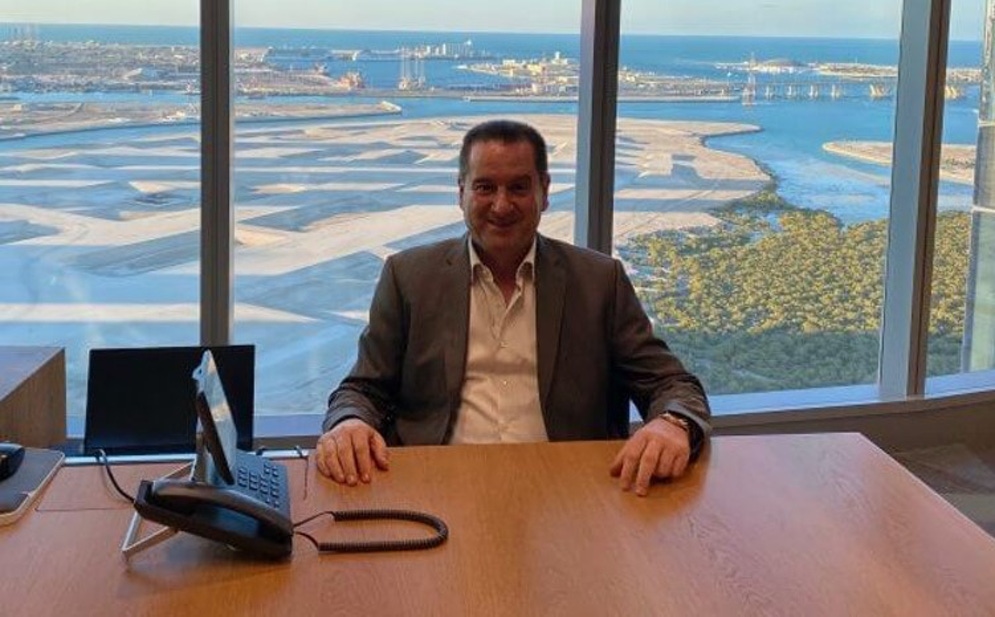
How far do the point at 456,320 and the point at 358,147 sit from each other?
1.69 m

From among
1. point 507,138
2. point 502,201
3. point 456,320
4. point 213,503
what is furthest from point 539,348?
point 213,503

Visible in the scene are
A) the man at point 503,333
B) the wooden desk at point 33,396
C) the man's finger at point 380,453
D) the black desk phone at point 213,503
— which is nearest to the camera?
the black desk phone at point 213,503

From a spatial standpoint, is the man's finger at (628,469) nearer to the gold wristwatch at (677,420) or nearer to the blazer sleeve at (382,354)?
the gold wristwatch at (677,420)

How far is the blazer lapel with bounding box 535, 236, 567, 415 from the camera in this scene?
8.19ft

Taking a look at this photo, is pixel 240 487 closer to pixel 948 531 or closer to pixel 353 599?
pixel 353 599

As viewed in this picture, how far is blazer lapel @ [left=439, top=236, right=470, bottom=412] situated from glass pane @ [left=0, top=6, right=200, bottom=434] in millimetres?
1565

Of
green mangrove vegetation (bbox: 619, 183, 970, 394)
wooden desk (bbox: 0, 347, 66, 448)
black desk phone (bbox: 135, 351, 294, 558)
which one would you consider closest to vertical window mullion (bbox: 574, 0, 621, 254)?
green mangrove vegetation (bbox: 619, 183, 970, 394)

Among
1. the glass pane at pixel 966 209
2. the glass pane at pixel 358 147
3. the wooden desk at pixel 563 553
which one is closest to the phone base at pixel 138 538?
the wooden desk at pixel 563 553

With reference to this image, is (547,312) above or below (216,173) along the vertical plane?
below

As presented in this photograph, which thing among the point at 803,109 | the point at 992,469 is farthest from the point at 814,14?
the point at 992,469

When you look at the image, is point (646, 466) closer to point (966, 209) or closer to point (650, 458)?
point (650, 458)

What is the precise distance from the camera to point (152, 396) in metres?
2.60

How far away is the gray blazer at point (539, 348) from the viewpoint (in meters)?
→ 2.50

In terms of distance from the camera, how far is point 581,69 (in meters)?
4.09
